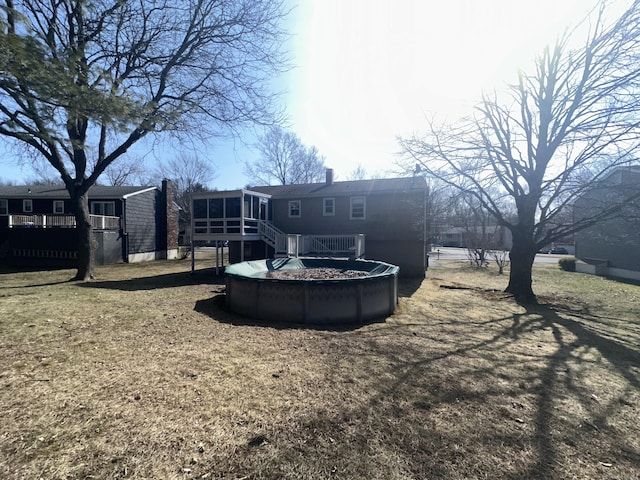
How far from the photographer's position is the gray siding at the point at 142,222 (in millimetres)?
21188

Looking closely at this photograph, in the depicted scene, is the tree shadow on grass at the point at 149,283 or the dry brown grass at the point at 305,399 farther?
the tree shadow on grass at the point at 149,283

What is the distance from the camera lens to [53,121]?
6238 millimetres

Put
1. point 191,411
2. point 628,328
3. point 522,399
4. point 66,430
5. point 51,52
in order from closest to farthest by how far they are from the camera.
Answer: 1. point 66,430
2. point 191,411
3. point 522,399
4. point 51,52
5. point 628,328

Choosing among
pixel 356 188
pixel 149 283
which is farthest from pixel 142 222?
A: pixel 356 188

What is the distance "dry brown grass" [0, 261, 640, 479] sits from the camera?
2408 millimetres

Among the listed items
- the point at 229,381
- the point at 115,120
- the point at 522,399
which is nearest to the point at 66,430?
the point at 229,381

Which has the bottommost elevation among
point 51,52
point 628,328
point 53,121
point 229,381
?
point 628,328

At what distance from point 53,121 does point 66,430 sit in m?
6.34

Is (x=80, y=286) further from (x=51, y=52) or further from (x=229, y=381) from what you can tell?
(x=229, y=381)

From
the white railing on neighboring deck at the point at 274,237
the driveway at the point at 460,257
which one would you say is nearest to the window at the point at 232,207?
the white railing on neighboring deck at the point at 274,237

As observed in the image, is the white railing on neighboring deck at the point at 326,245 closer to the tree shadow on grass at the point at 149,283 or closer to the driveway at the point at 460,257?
the tree shadow on grass at the point at 149,283

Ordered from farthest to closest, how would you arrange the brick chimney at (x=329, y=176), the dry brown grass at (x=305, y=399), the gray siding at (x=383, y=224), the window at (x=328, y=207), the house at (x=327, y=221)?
the brick chimney at (x=329, y=176) < the window at (x=328, y=207) < the gray siding at (x=383, y=224) < the house at (x=327, y=221) < the dry brown grass at (x=305, y=399)

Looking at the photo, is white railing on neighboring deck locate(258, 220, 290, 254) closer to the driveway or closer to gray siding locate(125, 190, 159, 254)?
gray siding locate(125, 190, 159, 254)

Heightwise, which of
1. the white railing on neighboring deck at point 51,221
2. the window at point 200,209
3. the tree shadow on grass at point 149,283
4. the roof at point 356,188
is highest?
the roof at point 356,188
